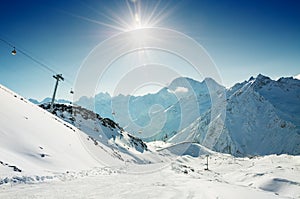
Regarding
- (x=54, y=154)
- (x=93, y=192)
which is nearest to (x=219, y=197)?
(x=93, y=192)

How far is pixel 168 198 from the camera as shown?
9.29 meters

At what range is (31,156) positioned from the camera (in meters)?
15.9

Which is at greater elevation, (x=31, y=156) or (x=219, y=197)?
(x=31, y=156)

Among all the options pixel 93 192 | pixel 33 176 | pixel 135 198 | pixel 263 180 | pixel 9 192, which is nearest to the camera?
pixel 9 192

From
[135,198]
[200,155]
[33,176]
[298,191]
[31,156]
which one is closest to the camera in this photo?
[135,198]

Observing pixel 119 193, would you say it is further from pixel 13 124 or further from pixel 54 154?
pixel 13 124

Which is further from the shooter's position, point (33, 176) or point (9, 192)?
point (33, 176)

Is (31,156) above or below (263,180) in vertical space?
above

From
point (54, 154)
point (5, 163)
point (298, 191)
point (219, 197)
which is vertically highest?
point (54, 154)

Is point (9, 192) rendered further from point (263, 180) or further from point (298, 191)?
point (263, 180)

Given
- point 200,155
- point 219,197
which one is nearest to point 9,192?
point 219,197

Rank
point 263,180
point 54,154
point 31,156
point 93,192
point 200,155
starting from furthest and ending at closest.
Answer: point 200,155
point 263,180
point 54,154
point 31,156
point 93,192

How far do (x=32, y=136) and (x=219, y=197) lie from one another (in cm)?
1657

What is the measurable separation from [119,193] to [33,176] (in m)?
5.36
